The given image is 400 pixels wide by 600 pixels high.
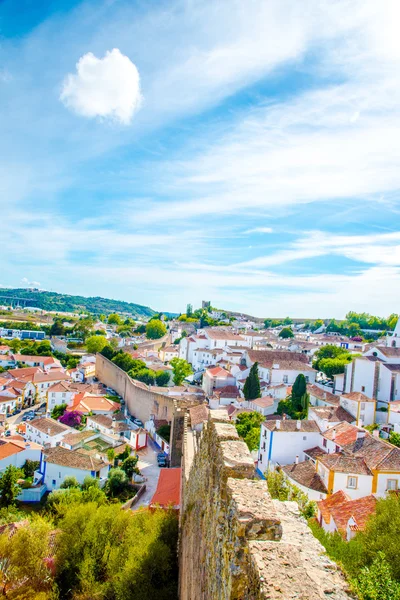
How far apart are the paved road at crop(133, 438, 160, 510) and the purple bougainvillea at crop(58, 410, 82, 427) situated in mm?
7647

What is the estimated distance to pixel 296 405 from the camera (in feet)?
89.8

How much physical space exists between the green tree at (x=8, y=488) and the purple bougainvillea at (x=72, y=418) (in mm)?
12215

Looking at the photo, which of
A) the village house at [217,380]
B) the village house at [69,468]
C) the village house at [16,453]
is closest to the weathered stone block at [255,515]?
the village house at [69,468]

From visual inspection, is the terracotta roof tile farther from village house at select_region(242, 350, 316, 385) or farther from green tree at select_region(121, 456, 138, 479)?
village house at select_region(242, 350, 316, 385)

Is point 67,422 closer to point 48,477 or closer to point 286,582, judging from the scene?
point 48,477

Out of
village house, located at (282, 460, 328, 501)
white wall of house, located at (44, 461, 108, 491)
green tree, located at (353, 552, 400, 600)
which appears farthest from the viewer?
white wall of house, located at (44, 461, 108, 491)

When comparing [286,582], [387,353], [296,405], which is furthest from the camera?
[387,353]

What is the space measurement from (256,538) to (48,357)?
5994 cm

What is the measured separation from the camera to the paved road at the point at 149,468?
785 inches

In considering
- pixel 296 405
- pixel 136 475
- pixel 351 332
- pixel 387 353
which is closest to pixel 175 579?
pixel 136 475

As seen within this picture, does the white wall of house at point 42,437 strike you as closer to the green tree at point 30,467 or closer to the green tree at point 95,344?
the green tree at point 30,467

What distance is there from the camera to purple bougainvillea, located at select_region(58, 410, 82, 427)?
33.8m

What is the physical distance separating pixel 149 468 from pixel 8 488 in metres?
7.83

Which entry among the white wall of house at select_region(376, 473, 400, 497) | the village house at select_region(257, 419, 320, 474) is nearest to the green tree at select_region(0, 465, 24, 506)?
the village house at select_region(257, 419, 320, 474)
